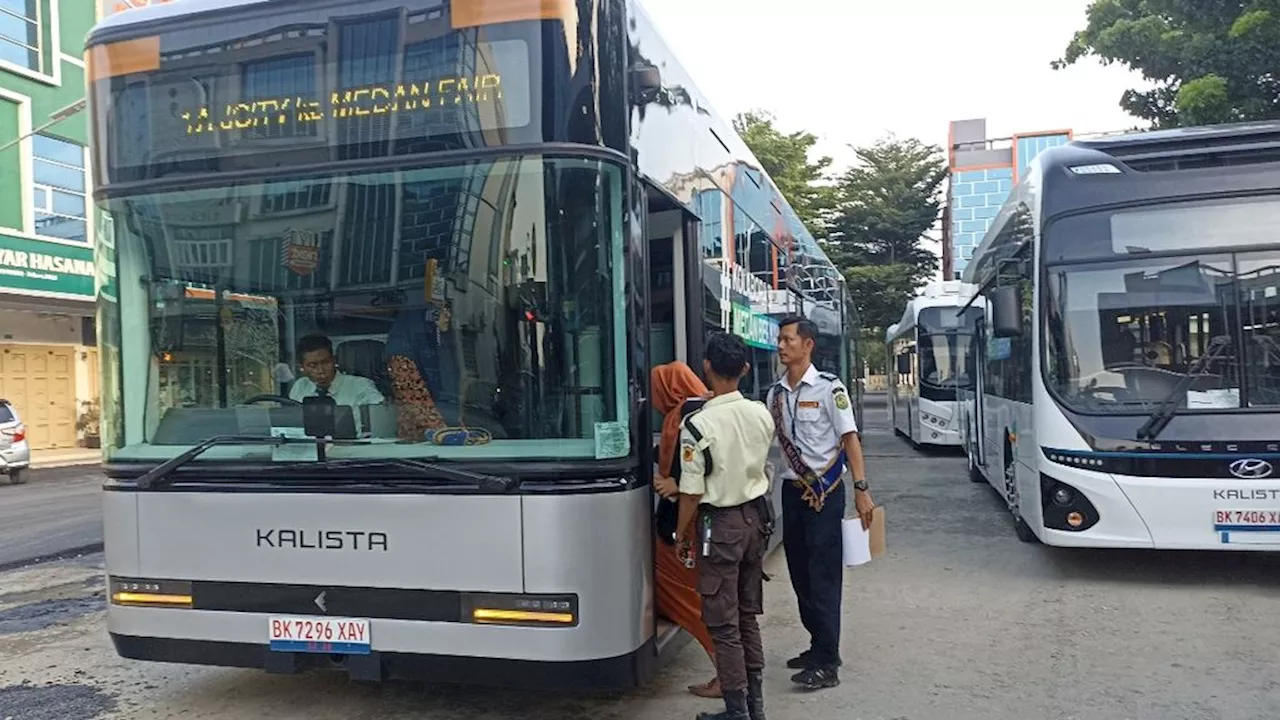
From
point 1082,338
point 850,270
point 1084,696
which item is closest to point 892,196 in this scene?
point 850,270

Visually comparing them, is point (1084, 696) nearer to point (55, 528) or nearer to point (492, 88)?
point (492, 88)

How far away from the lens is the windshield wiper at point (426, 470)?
3713 millimetres

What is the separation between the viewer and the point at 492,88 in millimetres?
3752

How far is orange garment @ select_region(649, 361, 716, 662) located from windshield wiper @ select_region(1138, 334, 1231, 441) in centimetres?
371

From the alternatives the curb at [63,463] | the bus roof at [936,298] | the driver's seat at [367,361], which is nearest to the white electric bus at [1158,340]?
the driver's seat at [367,361]

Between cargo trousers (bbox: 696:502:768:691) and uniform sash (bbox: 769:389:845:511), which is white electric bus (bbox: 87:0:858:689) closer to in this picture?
cargo trousers (bbox: 696:502:768:691)

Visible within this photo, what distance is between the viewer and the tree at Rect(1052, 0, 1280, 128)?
13.7 m

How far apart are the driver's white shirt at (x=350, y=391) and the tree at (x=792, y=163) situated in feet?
84.3

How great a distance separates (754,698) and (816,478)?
109cm

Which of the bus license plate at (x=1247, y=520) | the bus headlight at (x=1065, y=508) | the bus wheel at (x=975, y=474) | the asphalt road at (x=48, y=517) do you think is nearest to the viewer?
the bus license plate at (x=1247, y=520)

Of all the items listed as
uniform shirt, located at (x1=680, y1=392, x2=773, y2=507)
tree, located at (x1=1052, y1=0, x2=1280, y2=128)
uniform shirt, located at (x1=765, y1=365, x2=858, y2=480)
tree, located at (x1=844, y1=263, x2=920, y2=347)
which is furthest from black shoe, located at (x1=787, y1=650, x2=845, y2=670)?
tree, located at (x1=844, y1=263, x2=920, y2=347)

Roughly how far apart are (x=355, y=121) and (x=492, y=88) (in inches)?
22.9

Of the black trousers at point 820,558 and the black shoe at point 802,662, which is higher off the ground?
the black trousers at point 820,558

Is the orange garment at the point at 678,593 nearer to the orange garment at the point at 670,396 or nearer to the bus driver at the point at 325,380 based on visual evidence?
the orange garment at the point at 670,396
